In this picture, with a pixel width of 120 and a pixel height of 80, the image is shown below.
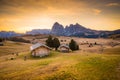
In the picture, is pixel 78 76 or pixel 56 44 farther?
pixel 56 44

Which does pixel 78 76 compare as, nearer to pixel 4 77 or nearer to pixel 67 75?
pixel 67 75

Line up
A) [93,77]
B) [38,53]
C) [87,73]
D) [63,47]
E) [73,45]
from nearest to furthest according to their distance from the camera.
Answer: [93,77] < [87,73] < [38,53] < [63,47] < [73,45]

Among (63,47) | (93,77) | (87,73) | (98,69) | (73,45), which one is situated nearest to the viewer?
(93,77)

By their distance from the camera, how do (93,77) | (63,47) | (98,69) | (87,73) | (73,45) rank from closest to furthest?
(93,77), (87,73), (98,69), (63,47), (73,45)

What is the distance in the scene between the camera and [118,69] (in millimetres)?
33250

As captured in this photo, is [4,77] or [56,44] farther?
[56,44]

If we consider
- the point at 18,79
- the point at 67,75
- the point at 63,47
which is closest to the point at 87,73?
the point at 67,75

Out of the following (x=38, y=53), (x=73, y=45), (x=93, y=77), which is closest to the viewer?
(x=93, y=77)

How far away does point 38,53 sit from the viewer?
205 feet

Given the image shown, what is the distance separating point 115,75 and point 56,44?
54.3m

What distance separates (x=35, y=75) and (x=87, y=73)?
11668mm

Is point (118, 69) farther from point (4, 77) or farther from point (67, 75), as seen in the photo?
point (4, 77)

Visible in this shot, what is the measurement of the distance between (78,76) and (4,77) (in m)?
17.1

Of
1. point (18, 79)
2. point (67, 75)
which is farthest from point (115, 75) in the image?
point (18, 79)
